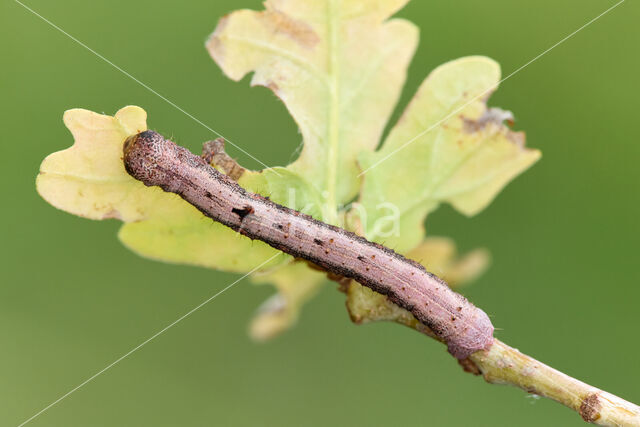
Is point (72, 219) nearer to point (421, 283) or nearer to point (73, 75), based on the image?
point (73, 75)

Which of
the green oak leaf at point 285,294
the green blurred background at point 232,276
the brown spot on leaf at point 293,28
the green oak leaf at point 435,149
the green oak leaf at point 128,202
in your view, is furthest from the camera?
the green blurred background at point 232,276

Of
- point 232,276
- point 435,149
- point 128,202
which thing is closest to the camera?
point 128,202

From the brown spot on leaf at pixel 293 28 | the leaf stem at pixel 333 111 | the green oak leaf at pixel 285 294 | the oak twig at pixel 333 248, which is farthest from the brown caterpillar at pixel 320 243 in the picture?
the brown spot on leaf at pixel 293 28

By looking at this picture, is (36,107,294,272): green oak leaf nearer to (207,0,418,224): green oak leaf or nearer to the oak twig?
the oak twig

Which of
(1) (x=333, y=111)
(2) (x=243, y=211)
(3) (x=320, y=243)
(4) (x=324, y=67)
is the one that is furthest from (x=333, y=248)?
(4) (x=324, y=67)

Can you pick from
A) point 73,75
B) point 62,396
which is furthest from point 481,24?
point 62,396

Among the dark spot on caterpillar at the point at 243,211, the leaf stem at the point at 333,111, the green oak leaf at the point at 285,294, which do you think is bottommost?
the green oak leaf at the point at 285,294

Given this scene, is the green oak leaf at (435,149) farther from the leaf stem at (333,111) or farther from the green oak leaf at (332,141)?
the leaf stem at (333,111)

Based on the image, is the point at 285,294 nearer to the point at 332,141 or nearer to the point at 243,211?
the point at 243,211
